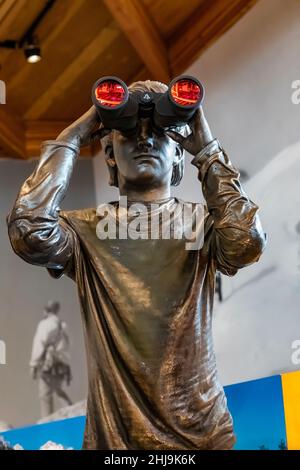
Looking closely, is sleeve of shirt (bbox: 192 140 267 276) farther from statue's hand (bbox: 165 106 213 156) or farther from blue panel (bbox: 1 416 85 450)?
blue panel (bbox: 1 416 85 450)

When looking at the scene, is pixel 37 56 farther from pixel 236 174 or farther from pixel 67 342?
pixel 236 174

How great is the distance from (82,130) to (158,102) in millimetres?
166

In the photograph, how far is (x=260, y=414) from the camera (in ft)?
14.0

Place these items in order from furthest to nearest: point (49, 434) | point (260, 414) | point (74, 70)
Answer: point (74, 70) < point (49, 434) < point (260, 414)

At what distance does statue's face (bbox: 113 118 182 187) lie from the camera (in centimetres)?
174

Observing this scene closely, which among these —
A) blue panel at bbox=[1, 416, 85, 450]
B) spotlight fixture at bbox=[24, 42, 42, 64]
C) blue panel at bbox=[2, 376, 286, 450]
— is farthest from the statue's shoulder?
spotlight fixture at bbox=[24, 42, 42, 64]

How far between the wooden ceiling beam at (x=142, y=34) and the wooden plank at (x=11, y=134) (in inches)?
42.3

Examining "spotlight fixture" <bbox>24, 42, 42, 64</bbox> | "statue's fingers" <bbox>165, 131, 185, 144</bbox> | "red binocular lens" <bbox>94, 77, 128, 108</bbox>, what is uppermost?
"spotlight fixture" <bbox>24, 42, 42, 64</bbox>

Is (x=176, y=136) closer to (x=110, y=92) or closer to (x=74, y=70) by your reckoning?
(x=110, y=92)

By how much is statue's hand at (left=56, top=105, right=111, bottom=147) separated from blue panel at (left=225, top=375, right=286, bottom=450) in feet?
8.99

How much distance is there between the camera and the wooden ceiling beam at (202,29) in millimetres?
5258

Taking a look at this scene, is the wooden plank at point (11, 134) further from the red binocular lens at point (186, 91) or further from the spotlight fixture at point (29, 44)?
the red binocular lens at point (186, 91)

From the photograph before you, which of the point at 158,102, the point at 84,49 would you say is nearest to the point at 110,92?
the point at 158,102
